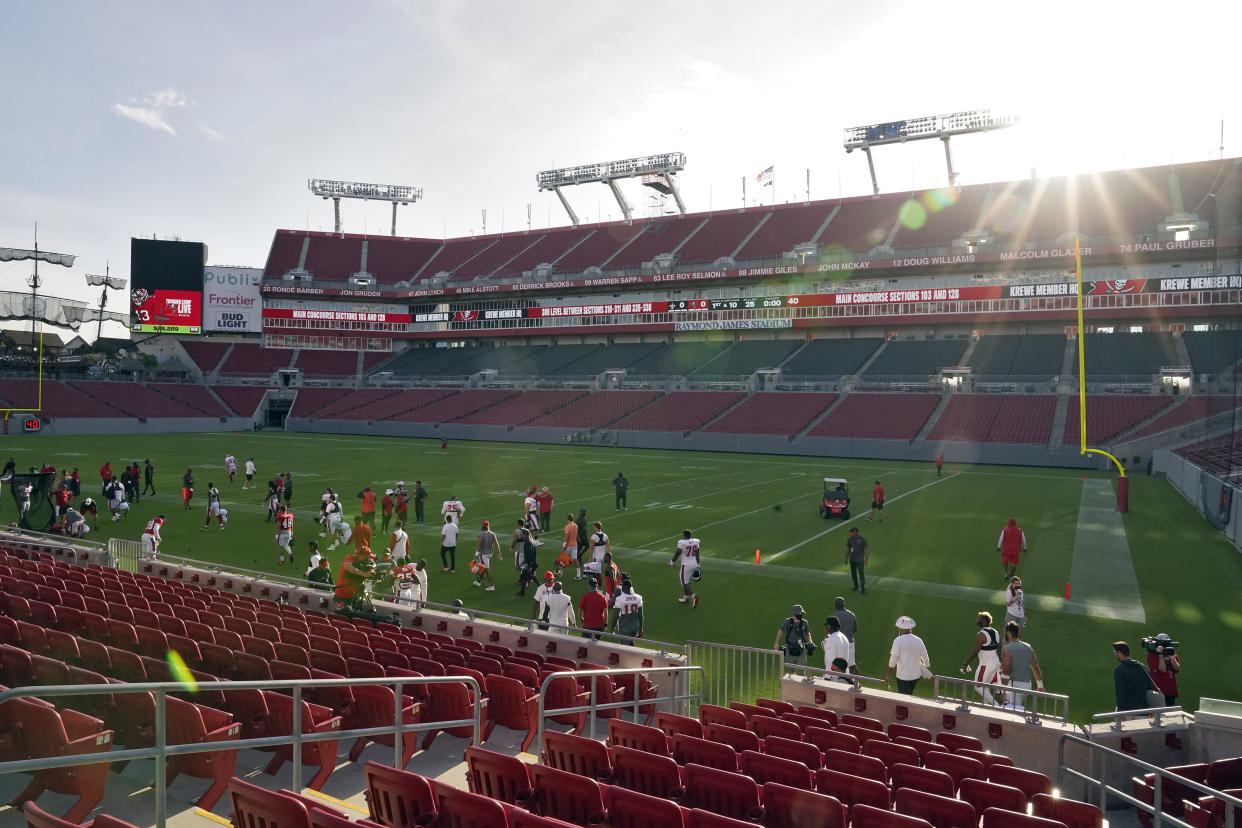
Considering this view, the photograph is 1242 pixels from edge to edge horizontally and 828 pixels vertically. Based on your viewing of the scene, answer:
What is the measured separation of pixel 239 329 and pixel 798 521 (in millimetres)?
75248

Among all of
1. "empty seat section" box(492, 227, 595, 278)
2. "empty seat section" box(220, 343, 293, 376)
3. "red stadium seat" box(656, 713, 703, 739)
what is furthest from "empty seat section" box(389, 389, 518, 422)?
"red stadium seat" box(656, 713, 703, 739)

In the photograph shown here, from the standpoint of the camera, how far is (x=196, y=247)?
259 ft

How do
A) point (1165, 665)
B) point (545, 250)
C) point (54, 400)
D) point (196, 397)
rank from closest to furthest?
1. point (1165, 665)
2. point (54, 400)
3. point (196, 397)
4. point (545, 250)

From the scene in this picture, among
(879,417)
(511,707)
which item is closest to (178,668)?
(511,707)

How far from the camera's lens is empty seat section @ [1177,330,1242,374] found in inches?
1911

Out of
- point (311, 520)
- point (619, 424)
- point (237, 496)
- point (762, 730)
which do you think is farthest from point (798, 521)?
point (619, 424)

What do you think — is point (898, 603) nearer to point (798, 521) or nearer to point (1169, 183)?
point (798, 521)

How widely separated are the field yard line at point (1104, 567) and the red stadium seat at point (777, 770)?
40.2ft

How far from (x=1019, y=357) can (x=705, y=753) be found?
190 ft

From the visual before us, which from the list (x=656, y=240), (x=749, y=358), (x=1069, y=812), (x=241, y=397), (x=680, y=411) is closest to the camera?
(x=1069, y=812)

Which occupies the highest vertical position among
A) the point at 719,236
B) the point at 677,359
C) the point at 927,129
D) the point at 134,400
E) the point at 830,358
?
the point at 927,129

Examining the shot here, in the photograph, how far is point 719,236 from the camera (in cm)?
7875

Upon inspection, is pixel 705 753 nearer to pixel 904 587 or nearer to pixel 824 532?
pixel 904 587

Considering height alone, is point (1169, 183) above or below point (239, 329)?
above
